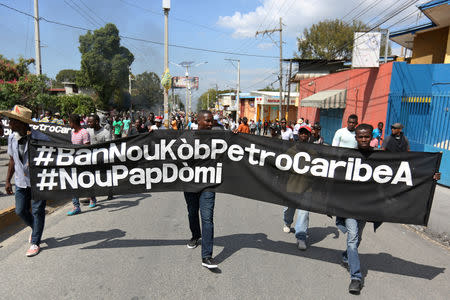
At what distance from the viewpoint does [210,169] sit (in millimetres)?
3965

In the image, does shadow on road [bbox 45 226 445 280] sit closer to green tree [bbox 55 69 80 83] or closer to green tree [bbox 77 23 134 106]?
green tree [bbox 77 23 134 106]

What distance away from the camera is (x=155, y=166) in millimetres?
4031

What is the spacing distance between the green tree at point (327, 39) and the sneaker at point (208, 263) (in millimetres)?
41746

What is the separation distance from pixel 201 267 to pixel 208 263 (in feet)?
0.46

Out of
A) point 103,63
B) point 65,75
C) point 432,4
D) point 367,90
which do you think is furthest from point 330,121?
point 65,75

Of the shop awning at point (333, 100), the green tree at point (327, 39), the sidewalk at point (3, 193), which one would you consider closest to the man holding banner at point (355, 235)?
the sidewalk at point (3, 193)

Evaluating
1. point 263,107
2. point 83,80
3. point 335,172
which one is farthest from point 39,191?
point 83,80

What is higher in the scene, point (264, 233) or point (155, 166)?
point (155, 166)

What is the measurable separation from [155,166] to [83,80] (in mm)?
46438

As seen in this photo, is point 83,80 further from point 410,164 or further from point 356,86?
point 410,164

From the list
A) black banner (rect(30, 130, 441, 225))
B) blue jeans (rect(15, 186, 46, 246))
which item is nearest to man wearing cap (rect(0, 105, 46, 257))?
blue jeans (rect(15, 186, 46, 246))

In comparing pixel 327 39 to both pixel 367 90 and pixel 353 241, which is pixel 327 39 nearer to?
pixel 367 90

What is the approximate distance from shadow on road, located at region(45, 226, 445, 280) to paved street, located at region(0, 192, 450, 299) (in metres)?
0.01

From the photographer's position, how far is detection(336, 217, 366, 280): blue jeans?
10.9 feet
